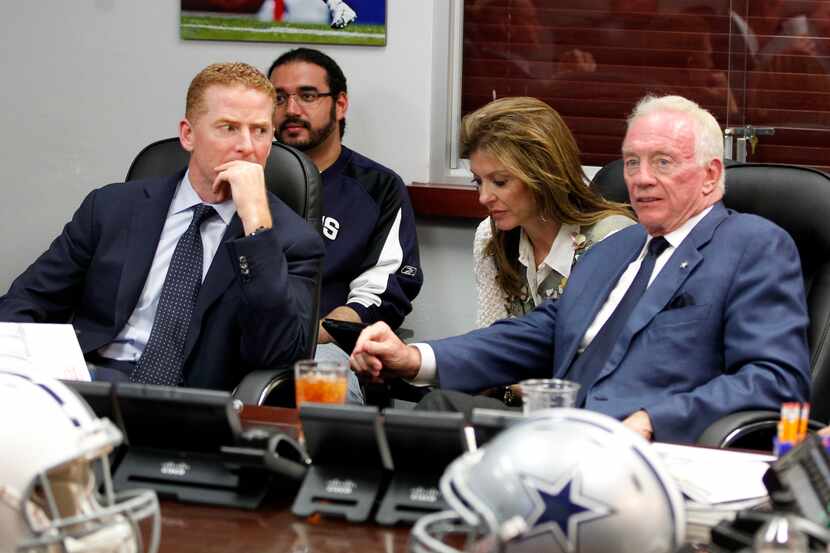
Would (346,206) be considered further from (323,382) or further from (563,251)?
(323,382)

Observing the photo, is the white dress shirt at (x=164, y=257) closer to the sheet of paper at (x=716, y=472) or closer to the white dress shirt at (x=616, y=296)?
the white dress shirt at (x=616, y=296)

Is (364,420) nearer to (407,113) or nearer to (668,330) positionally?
(668,330)

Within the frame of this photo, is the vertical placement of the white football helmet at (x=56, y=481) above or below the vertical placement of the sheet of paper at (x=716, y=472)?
above

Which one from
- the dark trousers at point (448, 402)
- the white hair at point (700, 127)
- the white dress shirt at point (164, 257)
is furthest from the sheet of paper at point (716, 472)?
the white dress shirt at point (164, 257)

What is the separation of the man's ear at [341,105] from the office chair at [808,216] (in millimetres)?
1489

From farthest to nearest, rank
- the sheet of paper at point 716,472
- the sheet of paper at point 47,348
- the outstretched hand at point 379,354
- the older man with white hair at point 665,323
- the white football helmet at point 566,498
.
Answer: the outstretched hand at point 379,354 → the older man with white hair at point 665,323 → the sheet of paper at point 47,348 → the sheet of paper at point 716,472 → the white football helmet at point 566,498

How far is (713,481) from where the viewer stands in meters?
1.66

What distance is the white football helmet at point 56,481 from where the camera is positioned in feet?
4.02

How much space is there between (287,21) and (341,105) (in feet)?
1.19

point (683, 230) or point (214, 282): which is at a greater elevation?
point (683, 230)

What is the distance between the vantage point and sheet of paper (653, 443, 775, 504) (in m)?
1.60

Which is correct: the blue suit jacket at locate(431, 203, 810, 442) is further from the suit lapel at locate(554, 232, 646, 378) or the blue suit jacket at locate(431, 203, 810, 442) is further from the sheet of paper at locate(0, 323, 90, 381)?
the sheet of paper at locate(0, 323, 90, 381)

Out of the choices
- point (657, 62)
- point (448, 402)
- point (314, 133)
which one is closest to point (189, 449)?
point (448, 402)

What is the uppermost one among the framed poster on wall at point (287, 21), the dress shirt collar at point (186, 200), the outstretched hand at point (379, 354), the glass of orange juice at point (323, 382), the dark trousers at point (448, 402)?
the framed poster on wall at point (287, 21)
